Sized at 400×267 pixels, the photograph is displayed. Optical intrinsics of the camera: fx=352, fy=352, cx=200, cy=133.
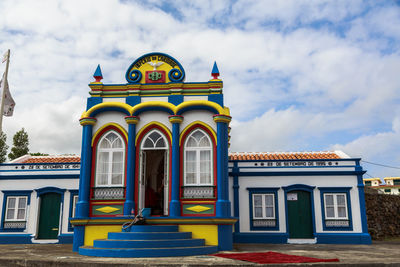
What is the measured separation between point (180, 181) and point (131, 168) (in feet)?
5.62

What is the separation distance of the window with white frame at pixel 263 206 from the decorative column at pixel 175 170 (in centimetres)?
467

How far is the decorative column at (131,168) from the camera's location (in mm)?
Result: 11547

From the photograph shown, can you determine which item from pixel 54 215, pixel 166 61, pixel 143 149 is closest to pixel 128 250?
pixel 143 149

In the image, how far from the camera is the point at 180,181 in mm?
11797

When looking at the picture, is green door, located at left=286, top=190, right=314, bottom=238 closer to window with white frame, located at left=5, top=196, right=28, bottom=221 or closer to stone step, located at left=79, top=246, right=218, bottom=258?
stone step, located at left=79, top=246, right=218, bottom=258

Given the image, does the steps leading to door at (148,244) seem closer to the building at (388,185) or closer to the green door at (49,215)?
the green door at (49,215)

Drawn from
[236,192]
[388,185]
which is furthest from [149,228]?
[388,185]

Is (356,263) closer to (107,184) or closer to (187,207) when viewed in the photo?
(187,207)

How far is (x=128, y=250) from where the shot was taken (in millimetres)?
9008

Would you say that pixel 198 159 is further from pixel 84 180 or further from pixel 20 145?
pixel 20 145

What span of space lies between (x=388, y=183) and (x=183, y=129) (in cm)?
4347

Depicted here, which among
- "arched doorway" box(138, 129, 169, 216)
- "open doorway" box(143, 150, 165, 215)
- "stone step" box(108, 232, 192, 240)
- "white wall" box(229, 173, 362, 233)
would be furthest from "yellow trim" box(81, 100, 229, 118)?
"white wall" box(229, 173, 362, 233)

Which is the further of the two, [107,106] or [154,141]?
[107,106]

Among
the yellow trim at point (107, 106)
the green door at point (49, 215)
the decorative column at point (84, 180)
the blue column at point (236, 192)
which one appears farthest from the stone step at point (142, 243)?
the green door at point (49, 215)
